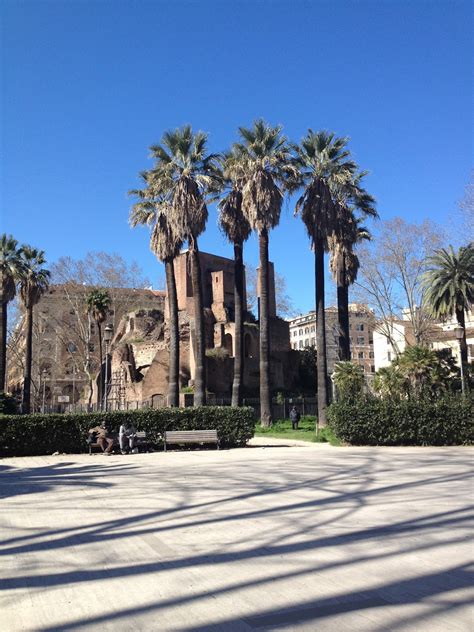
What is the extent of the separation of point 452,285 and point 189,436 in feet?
54.3

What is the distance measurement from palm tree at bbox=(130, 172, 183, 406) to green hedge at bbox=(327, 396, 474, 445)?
473 inches

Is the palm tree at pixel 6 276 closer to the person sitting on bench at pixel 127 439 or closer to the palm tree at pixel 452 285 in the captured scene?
the person sitting on bench at pixel 127 439

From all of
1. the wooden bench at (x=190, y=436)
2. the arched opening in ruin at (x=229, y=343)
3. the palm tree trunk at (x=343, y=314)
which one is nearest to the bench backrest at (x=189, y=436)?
the wooden bench at (x=190, y=436)

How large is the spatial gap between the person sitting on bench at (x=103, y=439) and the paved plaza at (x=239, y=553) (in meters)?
5.52

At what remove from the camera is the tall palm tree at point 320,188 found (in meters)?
29.9

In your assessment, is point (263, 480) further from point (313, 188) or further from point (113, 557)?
point (313, 188)

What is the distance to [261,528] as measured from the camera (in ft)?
23.7

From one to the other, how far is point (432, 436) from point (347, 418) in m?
3.04

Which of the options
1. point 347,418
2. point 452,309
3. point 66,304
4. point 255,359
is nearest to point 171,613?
point 347,418

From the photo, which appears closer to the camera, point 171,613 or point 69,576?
point 171,613

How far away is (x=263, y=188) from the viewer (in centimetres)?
2938

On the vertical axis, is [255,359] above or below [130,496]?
above

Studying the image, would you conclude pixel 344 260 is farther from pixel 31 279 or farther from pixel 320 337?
pixel 31 279

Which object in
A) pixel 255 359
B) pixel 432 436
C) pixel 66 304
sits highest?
pixel 66 304
